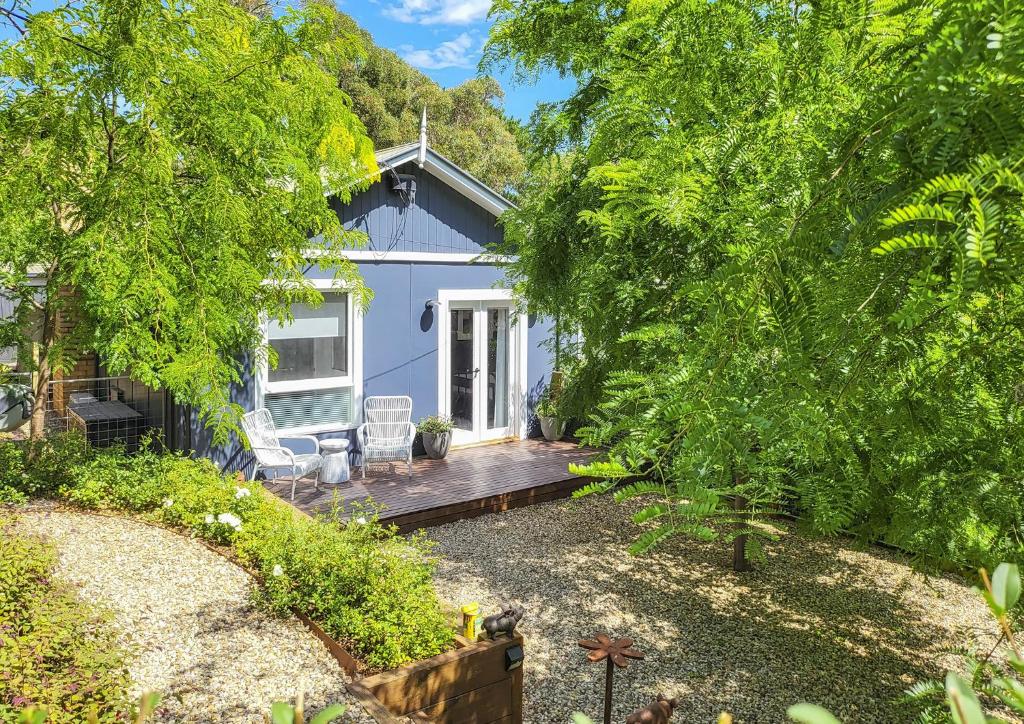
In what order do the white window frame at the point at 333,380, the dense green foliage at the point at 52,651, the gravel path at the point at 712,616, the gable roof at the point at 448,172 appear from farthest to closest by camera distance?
the gable roof at the point at 448,172
the white window frame at the point at 333,380
the gravel path at the point at 712,616
the dense green foliage at the point at 52,651

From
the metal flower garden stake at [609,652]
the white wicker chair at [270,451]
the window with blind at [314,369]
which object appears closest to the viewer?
the metal flower garden stake at [609,652]

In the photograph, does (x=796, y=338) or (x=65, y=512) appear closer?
(x=796, y=338)

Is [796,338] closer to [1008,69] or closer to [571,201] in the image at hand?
[1008,69]

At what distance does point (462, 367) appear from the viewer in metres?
10.5

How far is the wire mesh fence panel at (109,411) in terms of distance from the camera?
26.1 feet

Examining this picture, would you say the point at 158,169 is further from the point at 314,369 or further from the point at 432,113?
the point at 432,113

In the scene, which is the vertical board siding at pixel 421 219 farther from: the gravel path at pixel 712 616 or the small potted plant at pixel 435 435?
the gravel path at pixel 712 616

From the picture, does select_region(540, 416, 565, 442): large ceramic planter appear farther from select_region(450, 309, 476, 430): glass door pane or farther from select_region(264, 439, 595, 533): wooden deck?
select_region(450, 309, 476, 430): glass door pane

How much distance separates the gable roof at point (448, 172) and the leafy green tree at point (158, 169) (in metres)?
2.22

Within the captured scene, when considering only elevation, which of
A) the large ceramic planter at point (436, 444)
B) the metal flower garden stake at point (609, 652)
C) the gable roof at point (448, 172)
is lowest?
the metal flower garden stake at point (609, 652)

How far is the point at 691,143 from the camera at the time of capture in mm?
2697

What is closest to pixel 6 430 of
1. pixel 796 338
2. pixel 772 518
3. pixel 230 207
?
pixel 230 207

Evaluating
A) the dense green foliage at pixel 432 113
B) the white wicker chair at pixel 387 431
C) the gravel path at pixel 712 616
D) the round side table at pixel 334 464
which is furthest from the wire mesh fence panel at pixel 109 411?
the dense green foliage at pixel 432 113

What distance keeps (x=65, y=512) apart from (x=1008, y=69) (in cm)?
689
